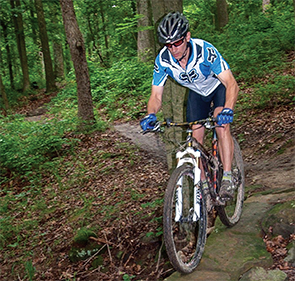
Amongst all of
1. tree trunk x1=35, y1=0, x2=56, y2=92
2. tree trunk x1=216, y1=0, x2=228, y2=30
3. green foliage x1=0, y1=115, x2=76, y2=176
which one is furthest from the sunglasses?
tree trunk x1=35, y1=0, x2=56, y2=92

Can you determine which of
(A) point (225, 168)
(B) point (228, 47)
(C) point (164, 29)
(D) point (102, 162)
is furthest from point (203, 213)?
(B) point (228, 47)

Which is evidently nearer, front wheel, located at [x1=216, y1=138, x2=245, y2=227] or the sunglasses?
the sunglasses

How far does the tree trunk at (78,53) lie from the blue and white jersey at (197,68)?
7.88 m

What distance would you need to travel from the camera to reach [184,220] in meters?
3.45

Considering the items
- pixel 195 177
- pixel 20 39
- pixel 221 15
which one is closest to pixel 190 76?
pixel 195 177

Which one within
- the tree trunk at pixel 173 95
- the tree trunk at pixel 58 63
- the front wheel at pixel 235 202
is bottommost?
the tree trunk at pixel 58 63

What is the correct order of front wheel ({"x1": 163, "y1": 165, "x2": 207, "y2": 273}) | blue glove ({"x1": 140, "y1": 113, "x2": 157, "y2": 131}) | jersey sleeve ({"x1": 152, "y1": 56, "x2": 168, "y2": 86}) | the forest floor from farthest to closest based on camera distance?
the forest floor
jersey sleeve ({"x1": 152, "y1": 56, "x2": 168, "y2": 86})
blue glove ({"x1": 140, "y1": 113, "x2": 157, "y2": 131})
front wheel ({"x1": 163, "y1": 165, "x2": 207, "y2": 273})

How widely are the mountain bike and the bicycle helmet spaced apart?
813 millimetres

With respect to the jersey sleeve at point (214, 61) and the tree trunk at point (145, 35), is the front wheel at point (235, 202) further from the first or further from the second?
the tree trunk at point (145, 35)

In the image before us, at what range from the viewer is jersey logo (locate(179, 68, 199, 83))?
11.8 ft

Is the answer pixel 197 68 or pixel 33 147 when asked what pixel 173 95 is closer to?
pixel 197 68

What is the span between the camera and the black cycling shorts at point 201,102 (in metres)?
3.92

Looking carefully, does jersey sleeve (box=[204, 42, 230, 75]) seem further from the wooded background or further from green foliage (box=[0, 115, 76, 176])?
green foliage (box=[0, 115, 76, 176])

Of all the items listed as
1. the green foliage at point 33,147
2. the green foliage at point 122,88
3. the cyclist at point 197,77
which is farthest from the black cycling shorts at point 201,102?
the green foliage at point 122,88
